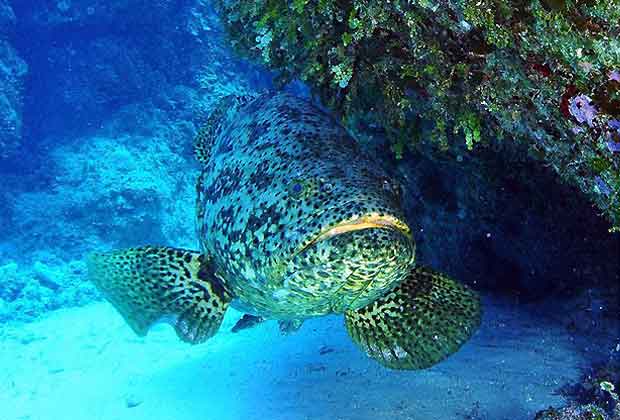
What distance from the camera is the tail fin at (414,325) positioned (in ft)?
12.3

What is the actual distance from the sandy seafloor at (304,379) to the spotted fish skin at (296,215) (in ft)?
4.05

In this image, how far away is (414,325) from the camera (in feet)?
12.6

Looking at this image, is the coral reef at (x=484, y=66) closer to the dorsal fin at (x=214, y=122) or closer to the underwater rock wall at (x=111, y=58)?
the dorsal fin at (x=214, y=122)

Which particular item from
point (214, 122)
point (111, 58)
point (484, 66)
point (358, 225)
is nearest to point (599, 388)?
point (358, 225)

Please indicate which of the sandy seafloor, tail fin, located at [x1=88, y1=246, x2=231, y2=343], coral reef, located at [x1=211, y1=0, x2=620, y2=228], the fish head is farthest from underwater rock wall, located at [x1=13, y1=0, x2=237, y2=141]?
the fish head

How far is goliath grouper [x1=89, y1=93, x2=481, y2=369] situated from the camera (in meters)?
2.95

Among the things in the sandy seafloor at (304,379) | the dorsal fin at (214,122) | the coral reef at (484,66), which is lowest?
the sandy seafloor at (304,379)

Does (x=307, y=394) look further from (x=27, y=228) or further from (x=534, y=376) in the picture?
(x=27, y=228)

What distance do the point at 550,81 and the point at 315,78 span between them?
197cm

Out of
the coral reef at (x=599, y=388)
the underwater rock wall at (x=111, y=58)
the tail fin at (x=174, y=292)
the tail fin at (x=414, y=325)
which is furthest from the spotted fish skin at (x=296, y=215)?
the underwater rock wall at (x=111, y=58)

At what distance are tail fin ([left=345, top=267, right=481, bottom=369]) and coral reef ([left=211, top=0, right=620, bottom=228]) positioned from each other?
3.92 feet

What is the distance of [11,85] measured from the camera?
54.9 ft

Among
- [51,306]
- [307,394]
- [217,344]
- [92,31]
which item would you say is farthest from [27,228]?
[307,394]

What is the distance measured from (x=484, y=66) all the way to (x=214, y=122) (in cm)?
312
